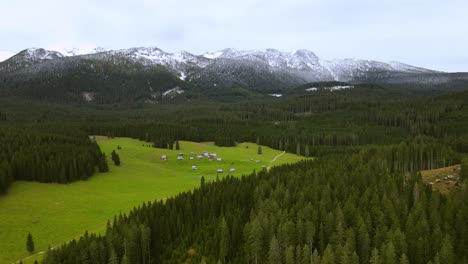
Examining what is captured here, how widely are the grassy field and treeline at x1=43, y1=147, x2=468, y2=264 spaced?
613 inches

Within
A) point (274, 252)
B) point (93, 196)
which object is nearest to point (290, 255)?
point (274, 252)

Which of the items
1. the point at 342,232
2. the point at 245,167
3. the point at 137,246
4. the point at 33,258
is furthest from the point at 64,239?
the point at 245,167

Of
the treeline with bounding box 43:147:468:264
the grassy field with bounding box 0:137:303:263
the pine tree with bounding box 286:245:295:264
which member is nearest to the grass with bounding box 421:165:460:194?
the treeline with bounding box 43:147:468:264

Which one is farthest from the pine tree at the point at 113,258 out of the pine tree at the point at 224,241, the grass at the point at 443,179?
the grass at the point at 443,179

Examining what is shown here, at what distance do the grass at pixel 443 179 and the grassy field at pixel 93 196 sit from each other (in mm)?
65694

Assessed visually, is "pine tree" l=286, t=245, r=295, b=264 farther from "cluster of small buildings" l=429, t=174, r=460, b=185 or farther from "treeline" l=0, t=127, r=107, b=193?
"treeline" l=0, t=127, r=107, b=193

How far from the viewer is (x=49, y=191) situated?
10806cm

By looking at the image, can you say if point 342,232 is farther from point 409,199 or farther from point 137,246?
point 137,246

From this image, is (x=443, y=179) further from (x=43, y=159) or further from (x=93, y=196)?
(x=43, y=159)

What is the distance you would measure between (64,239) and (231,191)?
116 ft

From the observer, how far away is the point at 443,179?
82.7 m

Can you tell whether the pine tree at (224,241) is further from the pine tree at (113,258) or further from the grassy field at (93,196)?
the grassy field at (93,196)

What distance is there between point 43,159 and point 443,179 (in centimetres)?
10952

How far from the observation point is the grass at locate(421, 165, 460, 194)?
256 ft
